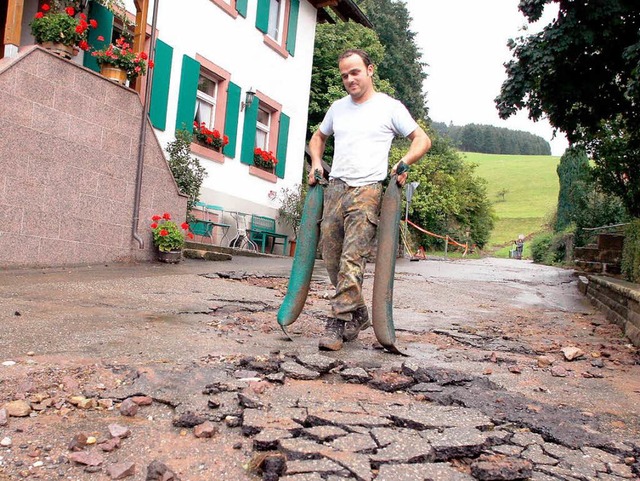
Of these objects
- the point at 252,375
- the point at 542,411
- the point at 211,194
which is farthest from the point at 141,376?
the point at 211,194

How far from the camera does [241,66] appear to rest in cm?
1375

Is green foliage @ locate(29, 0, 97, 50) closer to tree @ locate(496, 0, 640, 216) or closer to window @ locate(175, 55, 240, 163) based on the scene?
window @ locate(175, 55, 240, 163)

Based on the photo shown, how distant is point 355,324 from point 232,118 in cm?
994

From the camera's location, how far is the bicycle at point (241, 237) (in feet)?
42.7

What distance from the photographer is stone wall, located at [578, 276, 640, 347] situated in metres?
5.21

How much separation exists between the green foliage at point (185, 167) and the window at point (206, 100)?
65.0 inches

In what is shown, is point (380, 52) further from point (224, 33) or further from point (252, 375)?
point (252, 375)

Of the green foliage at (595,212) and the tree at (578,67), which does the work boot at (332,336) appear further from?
the green foliage at (595,212)

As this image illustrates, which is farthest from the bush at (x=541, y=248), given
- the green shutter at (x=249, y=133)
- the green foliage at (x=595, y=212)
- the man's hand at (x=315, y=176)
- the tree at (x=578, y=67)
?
the man's hand at (x=315, y=176)

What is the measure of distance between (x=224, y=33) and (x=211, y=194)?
3389 mm

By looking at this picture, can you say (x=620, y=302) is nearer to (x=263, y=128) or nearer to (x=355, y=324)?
Answer: (x=355, y=324)

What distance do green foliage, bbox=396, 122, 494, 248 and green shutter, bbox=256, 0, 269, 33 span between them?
11991 mm

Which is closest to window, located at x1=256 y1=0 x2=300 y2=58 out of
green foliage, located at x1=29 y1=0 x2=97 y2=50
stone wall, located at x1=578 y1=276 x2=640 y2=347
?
green foliage, located at x1=29 y1=0 x2=97 y2=50

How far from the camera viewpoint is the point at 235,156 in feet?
44.5
